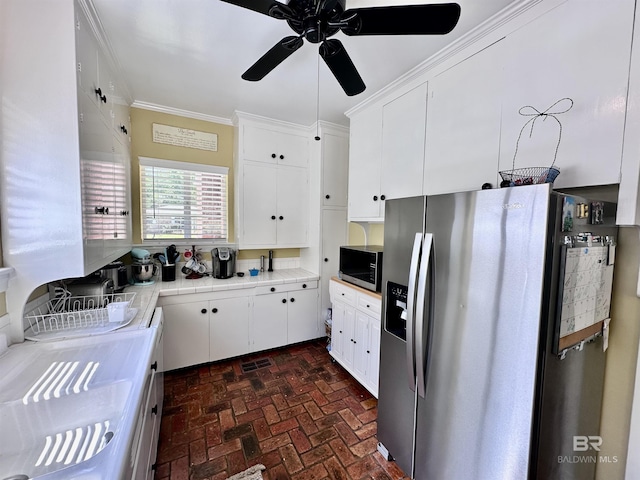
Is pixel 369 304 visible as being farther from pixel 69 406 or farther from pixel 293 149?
pixel 293 149

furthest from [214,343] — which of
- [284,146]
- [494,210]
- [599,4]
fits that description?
[599,4]

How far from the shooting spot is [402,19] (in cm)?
107

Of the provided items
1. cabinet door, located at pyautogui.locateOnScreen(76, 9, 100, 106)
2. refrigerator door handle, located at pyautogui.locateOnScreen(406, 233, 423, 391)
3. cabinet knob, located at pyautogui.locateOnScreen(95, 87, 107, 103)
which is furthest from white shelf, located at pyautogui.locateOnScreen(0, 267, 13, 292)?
refrigerator door handle, located at pyautogui.locateOnScreen(406, 233, 423, 391)

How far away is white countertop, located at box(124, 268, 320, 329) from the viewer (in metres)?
1.89

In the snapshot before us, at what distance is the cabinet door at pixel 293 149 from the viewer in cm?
303

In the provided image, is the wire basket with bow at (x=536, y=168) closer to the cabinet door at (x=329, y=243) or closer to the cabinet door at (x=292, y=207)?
the cabinet door at (x=329, y=243)

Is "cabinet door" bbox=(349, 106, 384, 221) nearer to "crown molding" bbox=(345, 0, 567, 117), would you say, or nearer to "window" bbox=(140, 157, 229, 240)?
"crown molding" bbox=(345, 0, 567, 117)

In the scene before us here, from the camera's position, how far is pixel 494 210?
104cm

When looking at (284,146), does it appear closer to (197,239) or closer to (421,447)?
(197,239)

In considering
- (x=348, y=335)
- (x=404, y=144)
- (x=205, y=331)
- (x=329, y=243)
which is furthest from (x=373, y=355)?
(x=404, y=144)

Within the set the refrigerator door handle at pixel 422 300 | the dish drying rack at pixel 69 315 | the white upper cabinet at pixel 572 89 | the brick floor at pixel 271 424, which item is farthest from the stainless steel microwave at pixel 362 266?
the dish drying rack at pixel 69 315

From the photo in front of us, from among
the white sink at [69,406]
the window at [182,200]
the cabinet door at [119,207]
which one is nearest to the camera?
the white sink at [69,406]

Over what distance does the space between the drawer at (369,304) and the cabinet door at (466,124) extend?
913 millimetres

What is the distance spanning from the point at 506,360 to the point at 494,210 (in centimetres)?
59
